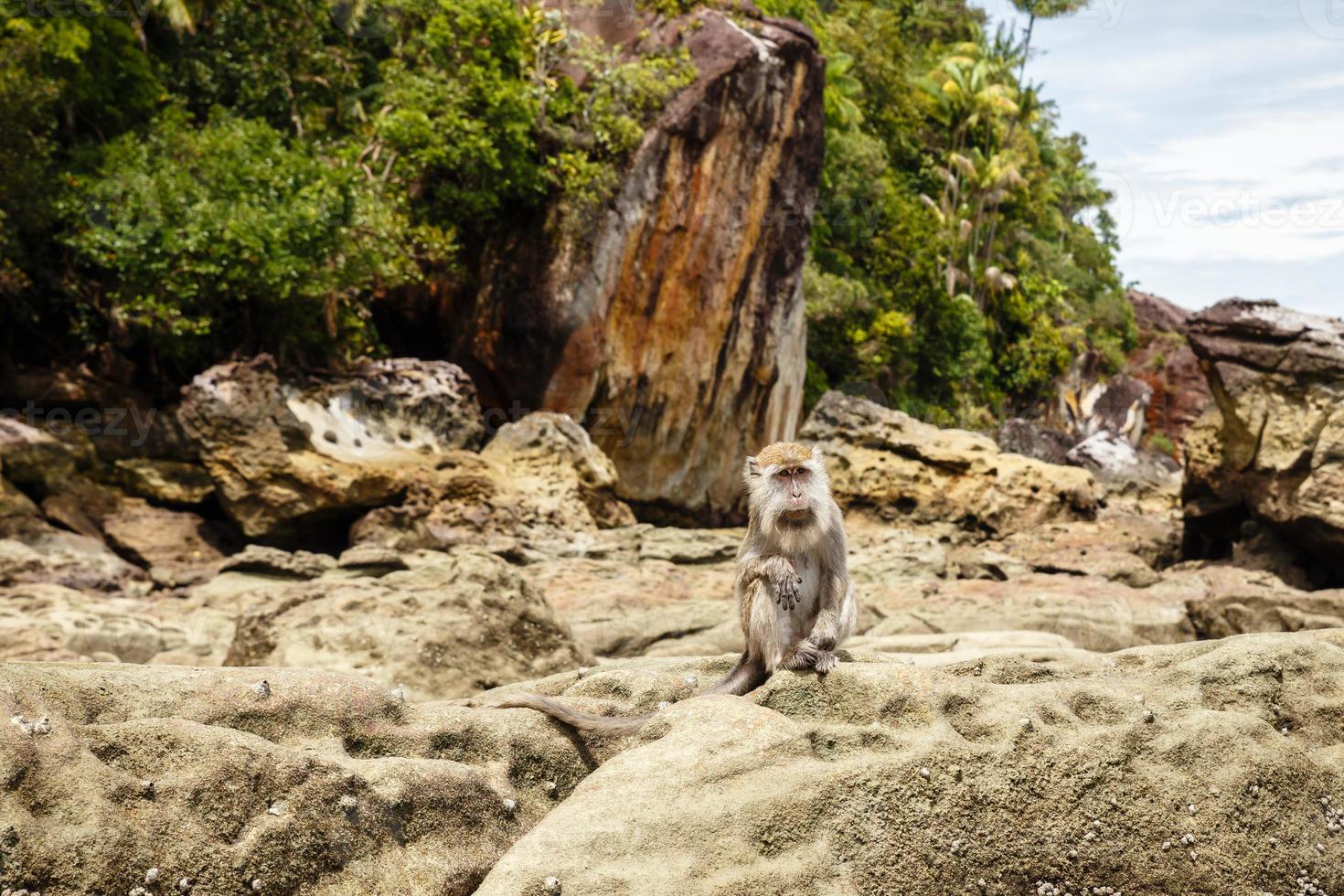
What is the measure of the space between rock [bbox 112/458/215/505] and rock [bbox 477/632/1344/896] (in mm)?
12117

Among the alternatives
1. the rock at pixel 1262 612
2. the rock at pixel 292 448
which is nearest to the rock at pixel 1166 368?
the rock at pixel 1262 612

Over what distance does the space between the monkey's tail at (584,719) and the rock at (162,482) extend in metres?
11.8

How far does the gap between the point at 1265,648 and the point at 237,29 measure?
69.4 ft

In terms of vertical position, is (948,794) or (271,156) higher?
(271,156)

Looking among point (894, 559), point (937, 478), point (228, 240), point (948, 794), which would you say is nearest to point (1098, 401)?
point (937, 478)

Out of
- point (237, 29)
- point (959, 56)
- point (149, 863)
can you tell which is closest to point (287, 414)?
point (237, 29)

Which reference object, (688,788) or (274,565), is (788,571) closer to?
(688,788)

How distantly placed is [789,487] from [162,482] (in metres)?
12.4

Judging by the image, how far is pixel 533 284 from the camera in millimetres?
20641

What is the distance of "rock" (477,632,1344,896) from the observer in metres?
4.33

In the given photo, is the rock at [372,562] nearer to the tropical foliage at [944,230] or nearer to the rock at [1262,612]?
the rock at [1262,612]

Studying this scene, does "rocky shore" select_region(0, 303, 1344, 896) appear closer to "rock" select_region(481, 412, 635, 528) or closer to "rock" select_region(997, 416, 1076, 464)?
"rock" select_region(481, 412, 635, 528)

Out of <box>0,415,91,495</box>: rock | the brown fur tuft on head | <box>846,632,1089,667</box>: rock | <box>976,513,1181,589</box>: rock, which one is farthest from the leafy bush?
the brown fur tuft on head

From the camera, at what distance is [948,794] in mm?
4566
